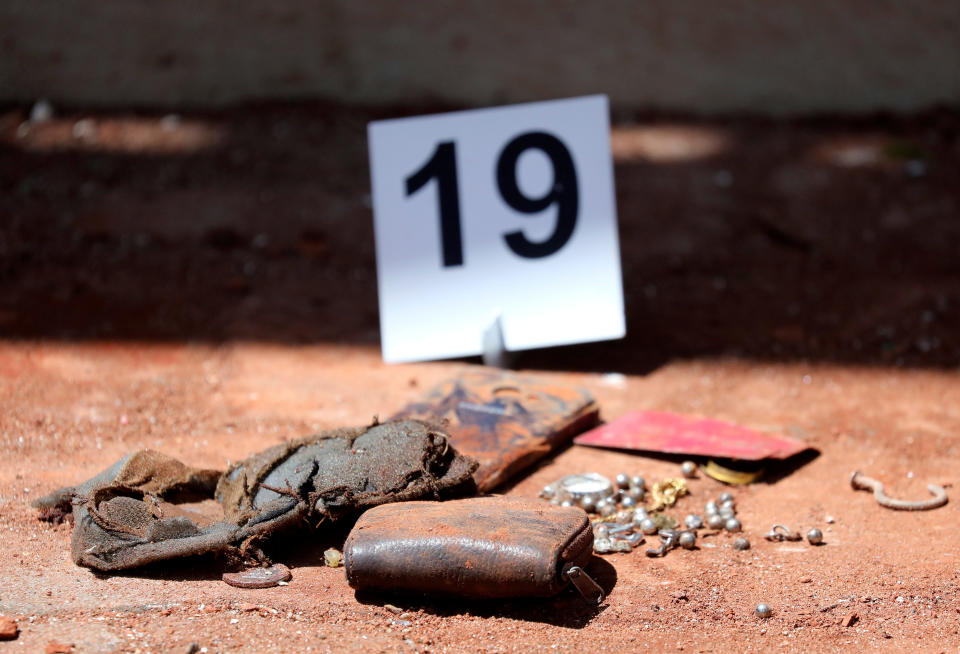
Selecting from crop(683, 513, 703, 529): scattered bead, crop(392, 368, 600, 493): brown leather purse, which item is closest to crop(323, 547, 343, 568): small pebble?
crop(392, 368, 600, 493): brown leather purse

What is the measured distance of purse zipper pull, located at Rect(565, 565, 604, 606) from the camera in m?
2.49

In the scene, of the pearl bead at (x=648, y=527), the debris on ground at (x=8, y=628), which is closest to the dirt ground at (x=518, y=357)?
the debris on ground at (x=8, y=628)

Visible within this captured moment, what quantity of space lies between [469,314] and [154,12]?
3.13m

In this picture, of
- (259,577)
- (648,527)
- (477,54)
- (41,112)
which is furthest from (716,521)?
(41,112)

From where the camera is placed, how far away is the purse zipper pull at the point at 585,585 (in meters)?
2.49

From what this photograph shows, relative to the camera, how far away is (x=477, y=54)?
19.2 feet

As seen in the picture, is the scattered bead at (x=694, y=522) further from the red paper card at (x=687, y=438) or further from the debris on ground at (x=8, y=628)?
the debris on ground at (x=8, y=628)

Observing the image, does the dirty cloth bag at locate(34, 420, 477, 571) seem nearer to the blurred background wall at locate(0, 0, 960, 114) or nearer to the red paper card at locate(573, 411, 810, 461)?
the red paper card at locate(573, 411, 810, 461)

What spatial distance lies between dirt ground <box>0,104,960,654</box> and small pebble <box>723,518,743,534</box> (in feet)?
0.22

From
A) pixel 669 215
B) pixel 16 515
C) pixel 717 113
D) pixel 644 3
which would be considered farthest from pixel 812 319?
pixel 16 515

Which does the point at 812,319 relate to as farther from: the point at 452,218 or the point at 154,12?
the point at 154,12

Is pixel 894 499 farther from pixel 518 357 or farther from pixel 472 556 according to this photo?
pixel 518 357

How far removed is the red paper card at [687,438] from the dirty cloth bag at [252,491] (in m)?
0.72

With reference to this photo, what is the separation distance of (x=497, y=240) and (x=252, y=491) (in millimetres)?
1479
